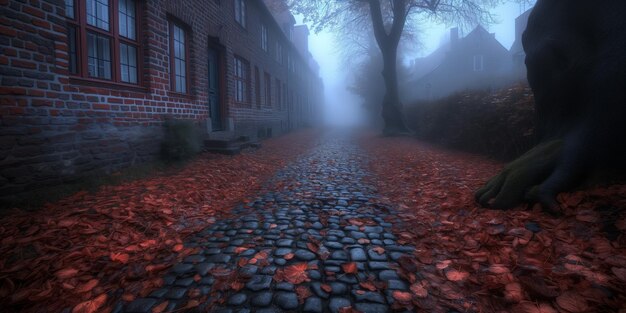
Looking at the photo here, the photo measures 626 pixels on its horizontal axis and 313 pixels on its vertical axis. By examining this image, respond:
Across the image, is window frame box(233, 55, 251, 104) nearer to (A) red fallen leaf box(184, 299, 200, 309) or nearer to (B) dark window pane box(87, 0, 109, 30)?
(B) dark window pane box(87, 0, 109, 30)

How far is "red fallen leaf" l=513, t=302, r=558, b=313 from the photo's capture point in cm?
164

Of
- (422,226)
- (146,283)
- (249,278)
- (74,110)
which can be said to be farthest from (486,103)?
(74,110)

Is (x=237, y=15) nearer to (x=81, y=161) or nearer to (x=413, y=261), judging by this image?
(x=81, y=161)

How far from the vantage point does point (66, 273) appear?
215 centimetres

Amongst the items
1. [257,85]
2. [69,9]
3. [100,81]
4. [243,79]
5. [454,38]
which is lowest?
[100,81]

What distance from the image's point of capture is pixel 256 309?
1.83m

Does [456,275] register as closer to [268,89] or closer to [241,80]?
[241,80]

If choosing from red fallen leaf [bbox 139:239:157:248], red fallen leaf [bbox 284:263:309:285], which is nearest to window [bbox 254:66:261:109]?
red fallen leaf [bbox 139:239:157:248]

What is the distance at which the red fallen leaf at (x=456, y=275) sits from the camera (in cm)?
209

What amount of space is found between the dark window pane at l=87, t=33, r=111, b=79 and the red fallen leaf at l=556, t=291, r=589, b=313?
20.2ft

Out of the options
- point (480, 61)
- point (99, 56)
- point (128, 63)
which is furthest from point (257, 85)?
point (480, 61)

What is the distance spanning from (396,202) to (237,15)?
10380 millimetres

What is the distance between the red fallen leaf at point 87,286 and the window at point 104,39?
3.67m

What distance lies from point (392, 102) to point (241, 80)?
768 cm
